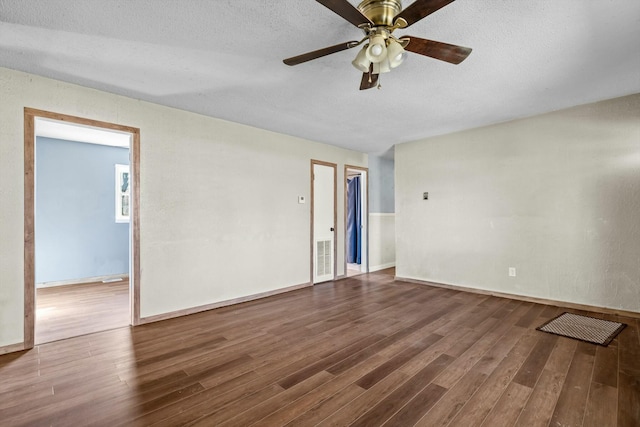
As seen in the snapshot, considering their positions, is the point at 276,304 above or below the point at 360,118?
below

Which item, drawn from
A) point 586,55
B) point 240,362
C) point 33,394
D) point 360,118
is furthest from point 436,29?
point 33,394

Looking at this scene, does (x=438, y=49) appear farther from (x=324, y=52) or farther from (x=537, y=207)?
(x=537, y=207)

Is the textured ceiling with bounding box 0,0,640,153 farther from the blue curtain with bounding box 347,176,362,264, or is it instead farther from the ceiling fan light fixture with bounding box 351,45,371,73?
the blue curtain with bounding box 347,176,362,264

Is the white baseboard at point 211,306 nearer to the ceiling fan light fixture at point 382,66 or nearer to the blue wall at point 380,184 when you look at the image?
the blue wall at point 380,184

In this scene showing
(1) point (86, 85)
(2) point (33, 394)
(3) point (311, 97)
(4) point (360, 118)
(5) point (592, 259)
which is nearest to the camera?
A: (2) point (33, 394)

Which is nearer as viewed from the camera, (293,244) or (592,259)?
(592,259)

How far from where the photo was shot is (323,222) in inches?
209

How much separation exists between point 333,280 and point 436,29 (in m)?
4.22

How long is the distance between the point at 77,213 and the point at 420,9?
610 cm

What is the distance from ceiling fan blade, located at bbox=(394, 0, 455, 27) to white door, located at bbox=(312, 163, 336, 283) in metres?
3.54

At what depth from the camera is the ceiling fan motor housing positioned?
172 cm

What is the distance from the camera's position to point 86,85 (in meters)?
2.94

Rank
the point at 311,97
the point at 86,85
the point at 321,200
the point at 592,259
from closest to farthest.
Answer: the point at 86,85, the point at 311,97, the point at 592,259, the point at 321,200

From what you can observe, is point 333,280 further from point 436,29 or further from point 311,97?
point 436,29
